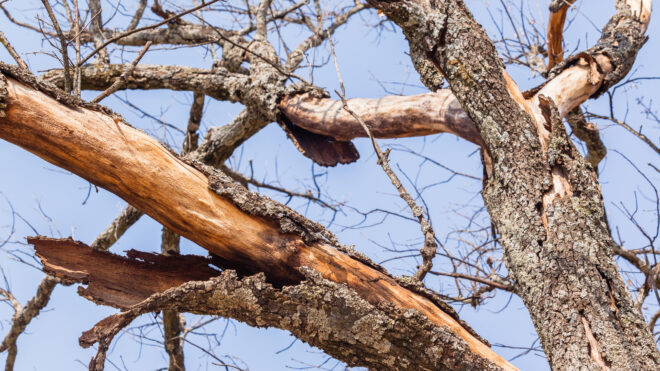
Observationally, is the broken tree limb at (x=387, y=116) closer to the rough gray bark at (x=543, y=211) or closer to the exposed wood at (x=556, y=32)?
the rough gray bark at (x=543, y=211)

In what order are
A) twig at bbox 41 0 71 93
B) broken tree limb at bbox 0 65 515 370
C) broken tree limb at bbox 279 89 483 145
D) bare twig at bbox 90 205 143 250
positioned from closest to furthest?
broken tree limb at bbox 0 65 515 370
twig at bbox 41 0 71 93
broken tree limb at bbox 279 89 483 145
bare twig at bbox 90 205 143 250

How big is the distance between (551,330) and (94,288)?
154cm

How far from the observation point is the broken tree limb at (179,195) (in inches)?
66.9

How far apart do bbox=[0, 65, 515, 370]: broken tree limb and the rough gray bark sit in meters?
0.31

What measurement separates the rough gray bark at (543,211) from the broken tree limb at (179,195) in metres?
0.31

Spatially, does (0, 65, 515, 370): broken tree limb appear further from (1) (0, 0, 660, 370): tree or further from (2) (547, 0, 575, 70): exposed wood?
(2) (547, 0, 575, 70): exposed wood

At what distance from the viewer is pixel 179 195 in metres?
1.80

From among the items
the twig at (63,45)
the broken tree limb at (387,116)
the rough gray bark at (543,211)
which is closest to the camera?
the rough gray bark at (543,211)

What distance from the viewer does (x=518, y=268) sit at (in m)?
2.16

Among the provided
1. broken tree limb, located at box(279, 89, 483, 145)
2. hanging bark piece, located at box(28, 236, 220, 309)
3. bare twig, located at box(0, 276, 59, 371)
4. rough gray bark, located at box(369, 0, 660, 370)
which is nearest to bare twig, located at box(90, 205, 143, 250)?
bare twig, located at box(0, 276, 59, 371)

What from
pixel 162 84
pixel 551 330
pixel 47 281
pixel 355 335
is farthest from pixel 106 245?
pixel 551 330

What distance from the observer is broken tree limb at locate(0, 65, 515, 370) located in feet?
5.57

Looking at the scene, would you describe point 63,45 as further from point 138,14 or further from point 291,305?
point 138,14

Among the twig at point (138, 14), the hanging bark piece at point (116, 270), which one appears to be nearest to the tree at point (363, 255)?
the hanging bark piece at point (116, 270)
